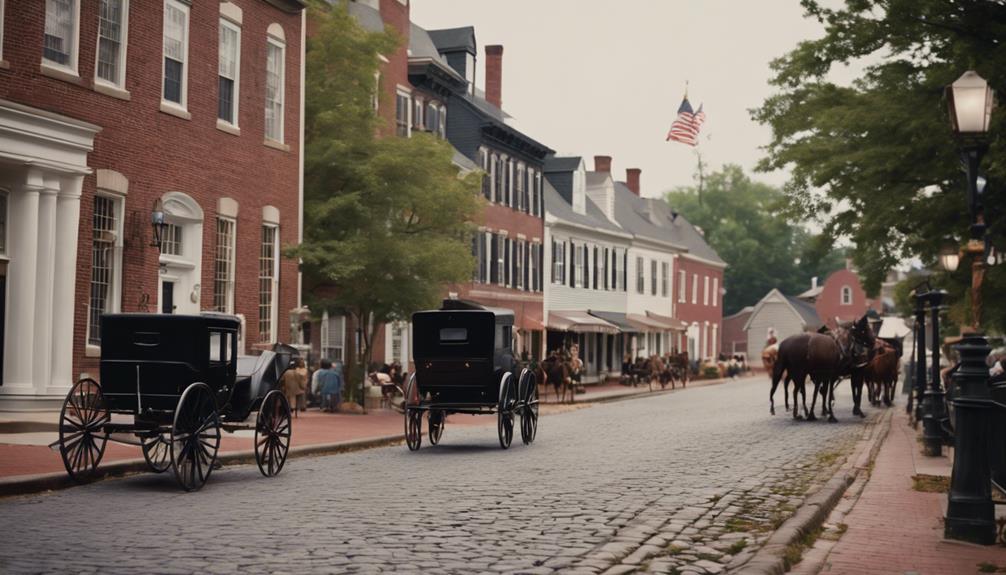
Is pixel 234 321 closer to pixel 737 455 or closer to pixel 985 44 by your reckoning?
pixel 737 455

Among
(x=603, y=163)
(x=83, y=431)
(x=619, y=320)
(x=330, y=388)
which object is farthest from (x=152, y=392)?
(x=603, y=163)

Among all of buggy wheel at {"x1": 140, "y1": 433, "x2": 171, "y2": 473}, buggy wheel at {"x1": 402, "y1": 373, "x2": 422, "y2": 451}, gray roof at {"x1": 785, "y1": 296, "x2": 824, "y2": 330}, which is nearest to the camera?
buggy wheel at {"x1": 140, "y1": 433, "x2": 171, "y2": 473}

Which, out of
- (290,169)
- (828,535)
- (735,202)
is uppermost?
(735,202)

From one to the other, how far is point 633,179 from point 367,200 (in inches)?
1836

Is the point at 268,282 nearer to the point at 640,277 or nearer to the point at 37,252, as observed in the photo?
the point at 37,252

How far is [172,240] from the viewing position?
23.4 m

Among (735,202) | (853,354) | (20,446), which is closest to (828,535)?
(20,446)

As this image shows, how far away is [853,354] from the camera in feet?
86.4

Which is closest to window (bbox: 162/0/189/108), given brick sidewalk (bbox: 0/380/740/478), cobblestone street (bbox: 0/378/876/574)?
brick sidewalk (bbox: 0/380/740/478)

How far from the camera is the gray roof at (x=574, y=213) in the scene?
173 ft

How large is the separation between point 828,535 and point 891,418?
18.4 meters

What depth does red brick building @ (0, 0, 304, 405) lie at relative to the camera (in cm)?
1891

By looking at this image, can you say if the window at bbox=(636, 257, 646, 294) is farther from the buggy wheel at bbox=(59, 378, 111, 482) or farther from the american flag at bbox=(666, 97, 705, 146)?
the buggy wheel at bbox=(59, 378, 111, 482)

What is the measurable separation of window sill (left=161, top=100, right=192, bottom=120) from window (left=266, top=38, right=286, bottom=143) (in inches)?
140
